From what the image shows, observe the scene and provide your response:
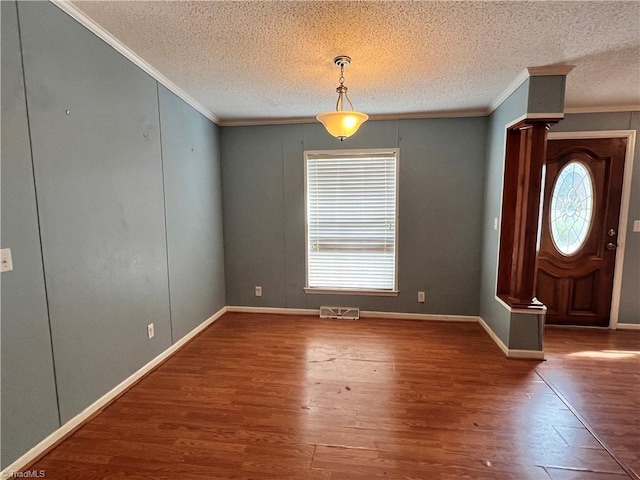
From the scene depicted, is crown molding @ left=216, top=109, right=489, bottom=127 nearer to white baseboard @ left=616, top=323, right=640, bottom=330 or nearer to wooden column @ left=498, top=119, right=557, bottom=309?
wooden column @ left=498, top=119, right=557, bottom=309

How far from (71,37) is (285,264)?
290 centimetres

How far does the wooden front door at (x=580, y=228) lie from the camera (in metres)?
3.45

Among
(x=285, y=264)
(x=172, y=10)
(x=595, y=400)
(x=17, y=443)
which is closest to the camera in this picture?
(x=17, y=443)

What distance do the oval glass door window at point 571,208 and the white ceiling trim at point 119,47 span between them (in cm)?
415

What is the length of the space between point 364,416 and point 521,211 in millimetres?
2213

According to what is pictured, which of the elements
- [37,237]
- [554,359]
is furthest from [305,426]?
[554,359]

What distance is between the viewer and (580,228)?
3.55 meters

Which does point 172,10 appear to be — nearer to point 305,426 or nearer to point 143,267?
point 143,267

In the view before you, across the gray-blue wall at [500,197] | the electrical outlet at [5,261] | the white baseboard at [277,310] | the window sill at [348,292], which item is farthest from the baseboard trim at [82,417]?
the gray-blue wall at [500,197]

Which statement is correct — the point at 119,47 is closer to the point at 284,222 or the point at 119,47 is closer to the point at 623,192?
the point at 284,222

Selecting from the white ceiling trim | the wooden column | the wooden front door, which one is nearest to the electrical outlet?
the white ceiling trim

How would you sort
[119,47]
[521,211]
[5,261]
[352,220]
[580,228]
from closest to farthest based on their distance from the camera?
[5,261], [119,47], [521,211], [580,228], [352,220]

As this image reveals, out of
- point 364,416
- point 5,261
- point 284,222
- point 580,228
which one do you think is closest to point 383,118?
point 284,222

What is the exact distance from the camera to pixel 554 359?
2.87 meters
